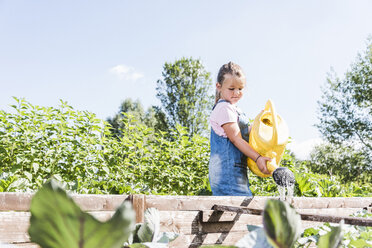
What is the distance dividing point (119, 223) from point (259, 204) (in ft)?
5.55

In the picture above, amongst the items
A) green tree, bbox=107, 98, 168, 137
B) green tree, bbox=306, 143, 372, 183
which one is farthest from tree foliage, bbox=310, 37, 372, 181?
A: green tree, bbox=107, 98, 168, 137

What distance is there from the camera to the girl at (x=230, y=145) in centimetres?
219

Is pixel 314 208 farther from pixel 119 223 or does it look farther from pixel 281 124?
pixel 119 223

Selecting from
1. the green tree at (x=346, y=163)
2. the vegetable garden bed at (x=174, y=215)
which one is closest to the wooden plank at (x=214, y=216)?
the vegetable garden bed at (x=174, y=215)

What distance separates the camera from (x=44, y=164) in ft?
11.9

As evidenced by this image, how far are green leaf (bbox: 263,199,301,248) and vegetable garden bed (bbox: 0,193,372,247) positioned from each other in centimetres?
112

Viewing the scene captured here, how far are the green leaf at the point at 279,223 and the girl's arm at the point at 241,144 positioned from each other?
1.77 meters

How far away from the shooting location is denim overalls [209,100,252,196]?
222 centimetres

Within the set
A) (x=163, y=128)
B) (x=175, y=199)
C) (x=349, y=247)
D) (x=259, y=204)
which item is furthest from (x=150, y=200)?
(x=163, y=128)

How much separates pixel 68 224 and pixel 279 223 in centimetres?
18

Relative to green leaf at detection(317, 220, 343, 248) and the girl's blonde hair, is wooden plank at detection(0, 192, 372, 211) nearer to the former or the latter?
the girl's blonde hair

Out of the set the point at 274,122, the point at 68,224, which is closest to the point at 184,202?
the point at 274,122

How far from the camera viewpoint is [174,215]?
4.78 feet

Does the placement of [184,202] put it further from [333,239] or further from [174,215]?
[333,239]
